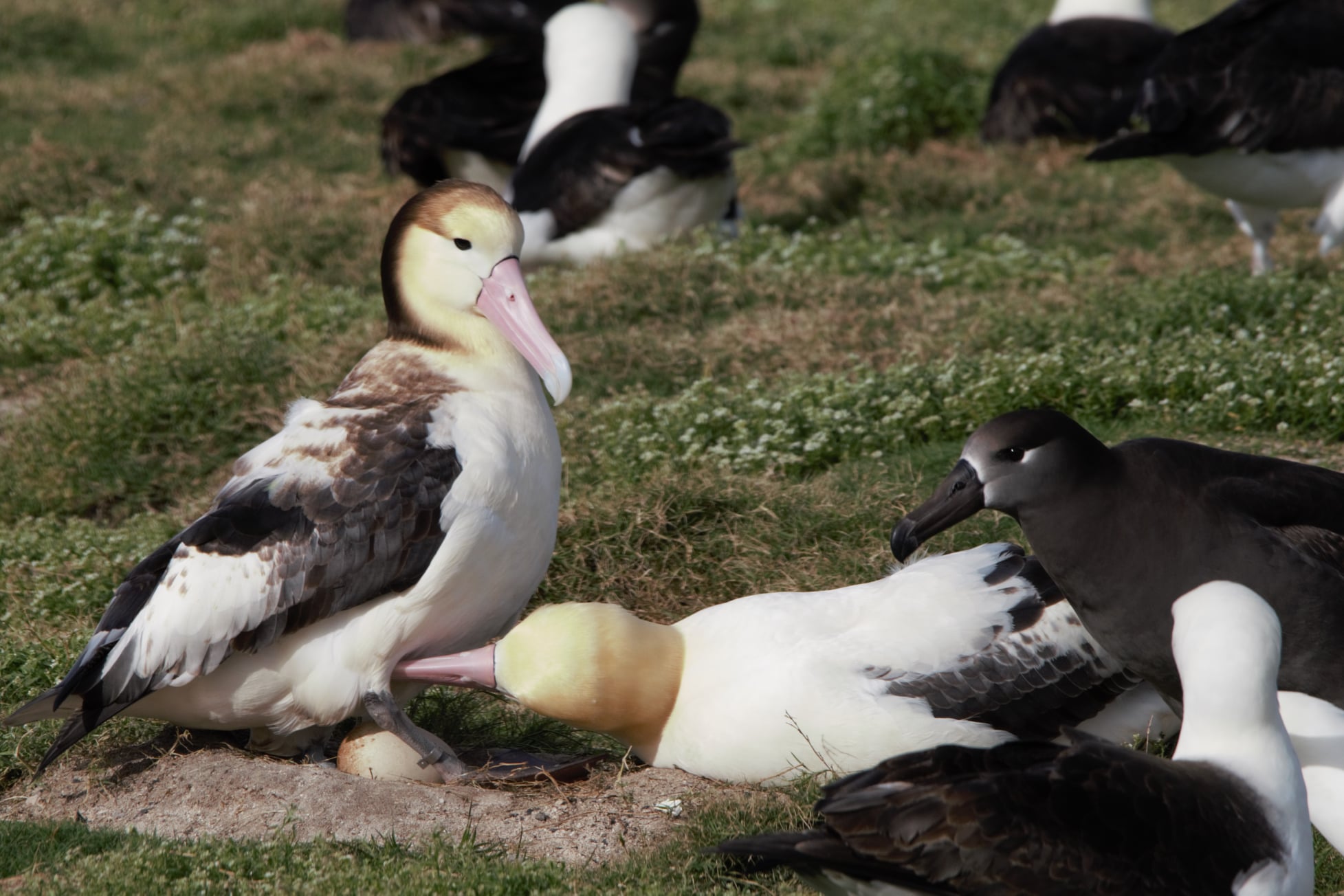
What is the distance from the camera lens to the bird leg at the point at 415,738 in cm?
419

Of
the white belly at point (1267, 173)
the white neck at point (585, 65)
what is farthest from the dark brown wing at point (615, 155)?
the white belly at point (1267, 173)

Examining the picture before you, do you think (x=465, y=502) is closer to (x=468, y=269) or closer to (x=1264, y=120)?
(x=468, y=269)

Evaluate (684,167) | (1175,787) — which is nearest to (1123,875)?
(1175,787)

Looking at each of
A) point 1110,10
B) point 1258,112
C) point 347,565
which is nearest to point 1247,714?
point 347,565

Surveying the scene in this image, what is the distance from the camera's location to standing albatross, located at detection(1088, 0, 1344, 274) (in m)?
7.69

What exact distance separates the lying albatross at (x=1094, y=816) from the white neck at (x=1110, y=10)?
9304 millimetres

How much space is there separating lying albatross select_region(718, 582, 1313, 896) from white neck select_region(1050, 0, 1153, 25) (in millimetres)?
9304

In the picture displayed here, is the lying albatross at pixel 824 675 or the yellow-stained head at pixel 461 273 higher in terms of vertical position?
the yellow-stained head at pixel 461 273

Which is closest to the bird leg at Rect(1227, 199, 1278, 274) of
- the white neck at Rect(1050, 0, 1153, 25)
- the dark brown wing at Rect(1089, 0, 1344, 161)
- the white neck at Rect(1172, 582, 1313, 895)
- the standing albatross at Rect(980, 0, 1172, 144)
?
the dark brown wing at Rect(1089, 0, 1344, 161)

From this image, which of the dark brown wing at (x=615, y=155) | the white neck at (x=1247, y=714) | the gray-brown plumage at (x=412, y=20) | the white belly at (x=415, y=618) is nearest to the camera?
the white neck at (x=1247, y=714)

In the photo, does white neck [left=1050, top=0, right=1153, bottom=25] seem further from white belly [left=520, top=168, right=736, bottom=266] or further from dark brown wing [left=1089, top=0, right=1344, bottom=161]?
white belly [left=520, top=168, right=736, bottom=266]

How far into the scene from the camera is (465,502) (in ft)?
13.6

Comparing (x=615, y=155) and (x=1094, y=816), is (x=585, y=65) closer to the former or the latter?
(x=615, y=155)

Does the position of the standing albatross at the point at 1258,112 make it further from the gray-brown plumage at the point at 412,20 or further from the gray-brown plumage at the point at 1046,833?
the gray-brown plumage at the point at 412,20
